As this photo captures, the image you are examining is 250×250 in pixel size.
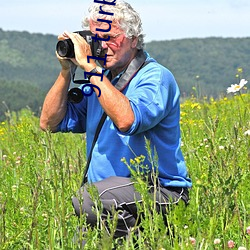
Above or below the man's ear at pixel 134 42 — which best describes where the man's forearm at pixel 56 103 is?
below

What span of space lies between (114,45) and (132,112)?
0.51 meters

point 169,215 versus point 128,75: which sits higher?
point 128,75

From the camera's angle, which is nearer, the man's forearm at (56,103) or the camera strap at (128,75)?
the camera strap at (128,75)

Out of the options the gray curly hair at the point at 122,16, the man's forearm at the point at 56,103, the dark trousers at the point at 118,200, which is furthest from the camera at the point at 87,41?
the dark trousers at the point at 118,200

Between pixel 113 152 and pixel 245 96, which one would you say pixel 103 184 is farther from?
pixel 245 96

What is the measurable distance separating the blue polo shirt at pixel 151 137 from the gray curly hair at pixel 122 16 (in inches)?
7.3

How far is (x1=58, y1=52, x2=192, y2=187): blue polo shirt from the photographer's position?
3.45 meters

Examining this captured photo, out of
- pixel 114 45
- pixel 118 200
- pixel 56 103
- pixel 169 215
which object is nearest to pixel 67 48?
pixel 114 45

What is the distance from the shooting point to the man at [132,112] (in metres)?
3.40

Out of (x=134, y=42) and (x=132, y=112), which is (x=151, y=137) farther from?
(x=134, y=42)

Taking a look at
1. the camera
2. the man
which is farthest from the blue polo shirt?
the camera

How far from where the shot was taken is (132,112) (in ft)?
10.7

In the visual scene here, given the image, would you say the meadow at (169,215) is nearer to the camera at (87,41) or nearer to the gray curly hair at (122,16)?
the camera at (87,41)

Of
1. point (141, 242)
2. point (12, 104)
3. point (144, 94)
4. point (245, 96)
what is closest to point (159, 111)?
point (144, 94)
